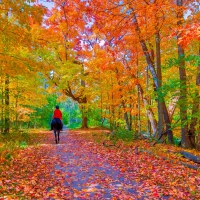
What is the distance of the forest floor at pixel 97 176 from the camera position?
191 inches

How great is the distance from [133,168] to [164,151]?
3351 mm

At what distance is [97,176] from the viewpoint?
6172mm

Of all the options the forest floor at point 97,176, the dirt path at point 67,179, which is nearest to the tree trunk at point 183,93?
the forest floor at point 97,176

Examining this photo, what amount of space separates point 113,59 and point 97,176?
38.4 feet

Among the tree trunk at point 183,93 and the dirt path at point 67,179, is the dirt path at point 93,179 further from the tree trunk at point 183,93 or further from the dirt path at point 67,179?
the tree trunk at point 183,93

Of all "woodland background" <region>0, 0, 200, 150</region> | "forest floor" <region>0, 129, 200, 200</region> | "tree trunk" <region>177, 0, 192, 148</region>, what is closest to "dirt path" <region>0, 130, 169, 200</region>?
"forest floor" <region>0, 129, 200, 200</region>

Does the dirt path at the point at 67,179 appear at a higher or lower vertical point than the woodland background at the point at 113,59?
lower

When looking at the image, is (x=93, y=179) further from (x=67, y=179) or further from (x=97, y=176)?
(x=67, y=179)

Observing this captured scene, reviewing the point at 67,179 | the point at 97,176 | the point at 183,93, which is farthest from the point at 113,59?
the point at 67,179

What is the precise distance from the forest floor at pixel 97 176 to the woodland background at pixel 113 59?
3.36 metres

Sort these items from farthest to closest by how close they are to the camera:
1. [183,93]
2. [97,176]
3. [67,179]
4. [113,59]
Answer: [113,59]
[183,93]
[97,176]
[67,179]

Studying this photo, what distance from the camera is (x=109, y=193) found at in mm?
4910

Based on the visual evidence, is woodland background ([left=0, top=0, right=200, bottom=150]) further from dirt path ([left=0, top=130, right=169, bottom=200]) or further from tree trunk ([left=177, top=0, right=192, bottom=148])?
dirt path ([left=0, top=130, right=169, bottom=200])

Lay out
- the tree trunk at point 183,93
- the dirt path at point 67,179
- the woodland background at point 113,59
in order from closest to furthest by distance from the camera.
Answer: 1. the dirt path at point 67,179
2. the woodland background at point 113,59
3. the tree trunk at point 183,93
